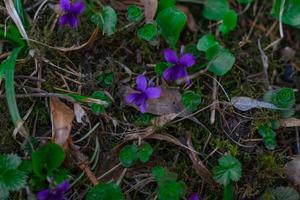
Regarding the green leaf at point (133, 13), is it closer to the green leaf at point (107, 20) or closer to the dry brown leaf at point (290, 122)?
the green leaf at point (107, 20)

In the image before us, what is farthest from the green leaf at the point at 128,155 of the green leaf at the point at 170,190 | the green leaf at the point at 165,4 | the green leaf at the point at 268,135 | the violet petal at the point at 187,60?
the green leaf at the point at 165,4

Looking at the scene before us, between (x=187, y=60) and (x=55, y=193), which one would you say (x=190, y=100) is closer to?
(x=187, y=60)

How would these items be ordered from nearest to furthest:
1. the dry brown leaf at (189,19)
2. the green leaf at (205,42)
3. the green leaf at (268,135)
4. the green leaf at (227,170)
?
the green leaf at (227,170)
the green leaf at (268,135)
the green leaf at (205,42)
the dry brown leaf at (189,19)

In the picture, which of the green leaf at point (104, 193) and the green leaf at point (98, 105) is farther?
the green leaf at point (98, 105)

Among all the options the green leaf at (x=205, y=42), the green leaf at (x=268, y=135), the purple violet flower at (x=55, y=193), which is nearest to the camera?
the purple violet flower at (x=55, y=193)

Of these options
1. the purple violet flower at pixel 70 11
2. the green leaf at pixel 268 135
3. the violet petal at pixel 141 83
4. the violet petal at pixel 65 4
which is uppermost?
the violet petal at pixel 65 4

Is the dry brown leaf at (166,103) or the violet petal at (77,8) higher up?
the violet petal at (77,8)

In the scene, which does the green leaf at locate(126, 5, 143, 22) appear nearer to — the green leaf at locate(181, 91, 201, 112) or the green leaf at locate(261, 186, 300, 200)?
the green leaf at locate(181, 91, 201, 112)
